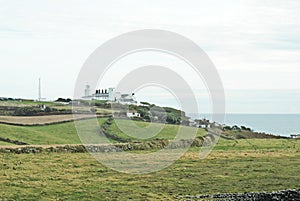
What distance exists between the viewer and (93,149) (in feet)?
169

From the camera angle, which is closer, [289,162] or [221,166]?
[221,166]

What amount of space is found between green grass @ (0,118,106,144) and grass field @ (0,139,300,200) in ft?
40.3

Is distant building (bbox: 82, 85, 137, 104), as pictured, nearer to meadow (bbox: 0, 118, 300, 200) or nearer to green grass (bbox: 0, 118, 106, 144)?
green grass (bbox: 0, 118, 106, 144)

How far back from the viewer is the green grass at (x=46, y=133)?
59719mm

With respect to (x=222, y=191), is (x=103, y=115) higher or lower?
higher

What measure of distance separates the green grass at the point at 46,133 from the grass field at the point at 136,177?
1229cm

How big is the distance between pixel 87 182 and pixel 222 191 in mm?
8666

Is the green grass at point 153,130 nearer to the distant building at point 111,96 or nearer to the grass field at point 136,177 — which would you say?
the distant building at point 111,96

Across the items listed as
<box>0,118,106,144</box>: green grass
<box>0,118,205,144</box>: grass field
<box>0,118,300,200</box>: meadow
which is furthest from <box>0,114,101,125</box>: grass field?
<box>0,118,300,200</box>: meadow

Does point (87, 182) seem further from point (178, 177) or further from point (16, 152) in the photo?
point (16, 152)

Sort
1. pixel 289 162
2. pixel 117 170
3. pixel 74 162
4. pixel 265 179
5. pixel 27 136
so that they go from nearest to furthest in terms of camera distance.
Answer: pixel 265 179
pixel 117 170
pixel 74 162
pixel 289 162
pixel 27 136

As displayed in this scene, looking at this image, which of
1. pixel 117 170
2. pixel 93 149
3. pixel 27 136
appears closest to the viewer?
pixel 117 170

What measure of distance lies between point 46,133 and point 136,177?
97.7 ft

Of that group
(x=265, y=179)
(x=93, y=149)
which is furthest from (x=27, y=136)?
(x=265, y=179)
